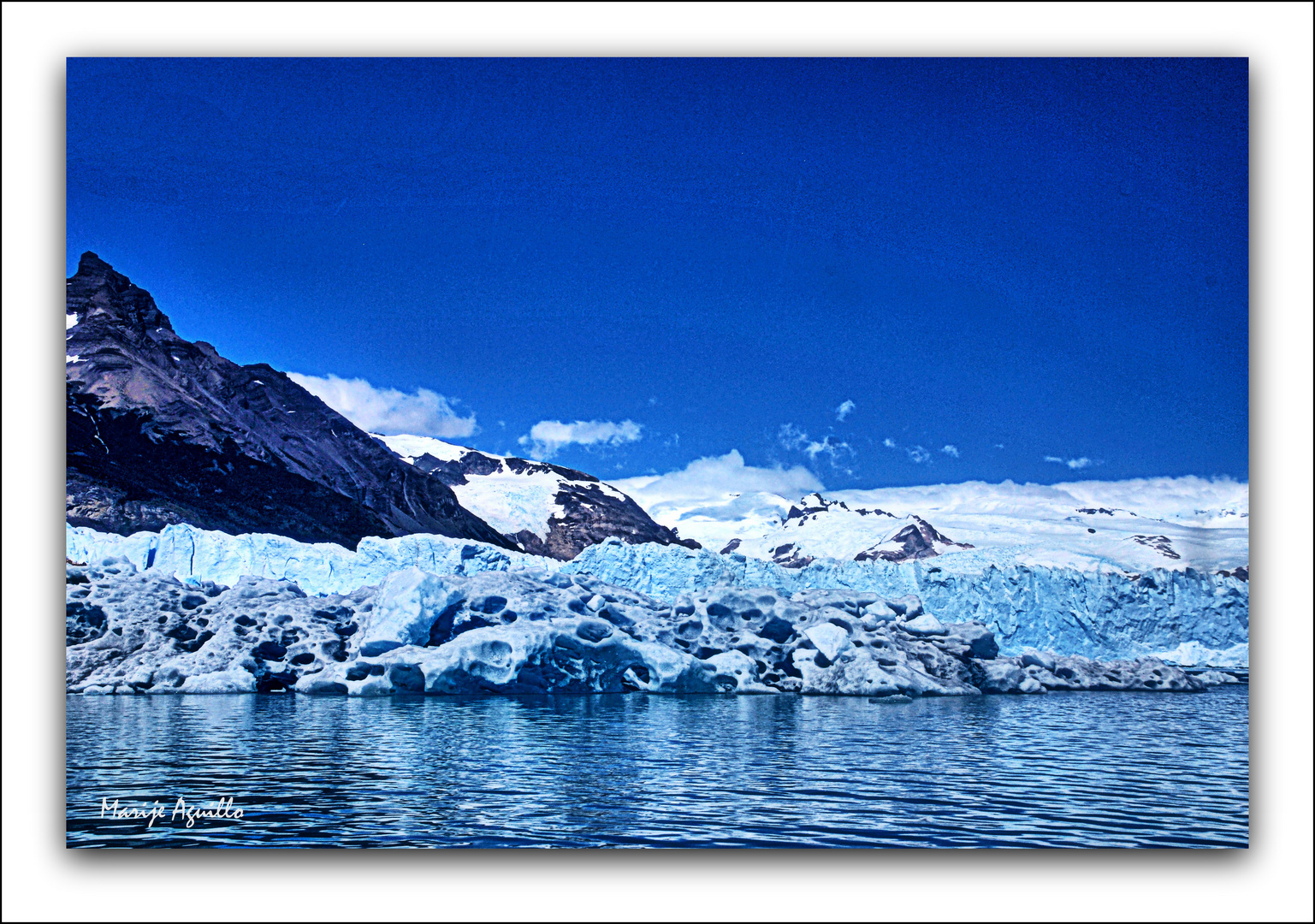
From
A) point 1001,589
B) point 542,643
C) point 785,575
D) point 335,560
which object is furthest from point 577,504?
point 1001,589

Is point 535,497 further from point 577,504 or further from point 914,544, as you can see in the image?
point 914,544

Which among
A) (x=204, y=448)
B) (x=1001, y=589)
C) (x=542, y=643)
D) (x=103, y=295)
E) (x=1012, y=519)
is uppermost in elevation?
(x=103, y=295)

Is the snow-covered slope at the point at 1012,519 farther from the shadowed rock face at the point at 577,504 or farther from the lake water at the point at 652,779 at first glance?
the lake water at the point at 652,779

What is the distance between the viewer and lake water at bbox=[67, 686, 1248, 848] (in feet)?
16.9

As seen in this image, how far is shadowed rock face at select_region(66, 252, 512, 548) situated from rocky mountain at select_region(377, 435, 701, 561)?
357 millimetres

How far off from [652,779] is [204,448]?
780 centimetres

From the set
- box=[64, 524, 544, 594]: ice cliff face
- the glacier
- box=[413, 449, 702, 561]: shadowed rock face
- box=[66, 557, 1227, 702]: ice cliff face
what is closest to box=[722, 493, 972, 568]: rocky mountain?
the glacier

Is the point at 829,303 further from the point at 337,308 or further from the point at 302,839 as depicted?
the point at 302,839

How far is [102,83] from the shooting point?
6082mm

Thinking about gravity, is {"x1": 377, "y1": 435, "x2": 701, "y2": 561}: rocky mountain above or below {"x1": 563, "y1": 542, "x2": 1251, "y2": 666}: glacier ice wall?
above

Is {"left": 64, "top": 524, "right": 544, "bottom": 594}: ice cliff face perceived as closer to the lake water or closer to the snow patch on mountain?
the lake water

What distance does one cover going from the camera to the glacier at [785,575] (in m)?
10.9

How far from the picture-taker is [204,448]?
1168 cm
